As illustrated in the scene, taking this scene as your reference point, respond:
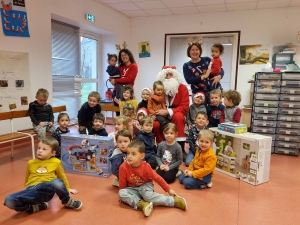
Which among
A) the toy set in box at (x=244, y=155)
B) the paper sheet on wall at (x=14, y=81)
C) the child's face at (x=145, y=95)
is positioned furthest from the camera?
the paper sheet on wall at (x=14, y=81)

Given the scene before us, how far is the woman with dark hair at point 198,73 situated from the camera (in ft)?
11.2

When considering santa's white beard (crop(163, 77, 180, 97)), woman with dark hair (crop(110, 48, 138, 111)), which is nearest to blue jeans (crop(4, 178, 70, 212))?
santa's white beard (crop(163, 77, 180, 97))

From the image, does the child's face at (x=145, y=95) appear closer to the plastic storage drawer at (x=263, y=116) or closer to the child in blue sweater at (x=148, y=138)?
the child in blue sweater at (x=148, y=138)

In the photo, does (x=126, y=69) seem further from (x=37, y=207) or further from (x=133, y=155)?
(x=37, y=207)

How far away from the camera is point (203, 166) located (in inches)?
96.9

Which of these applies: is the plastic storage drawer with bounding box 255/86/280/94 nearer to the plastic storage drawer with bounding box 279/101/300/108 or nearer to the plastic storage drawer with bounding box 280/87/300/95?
the plastic storage drawer with bounding box 280/87/300/95

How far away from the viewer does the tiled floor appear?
1873 mm

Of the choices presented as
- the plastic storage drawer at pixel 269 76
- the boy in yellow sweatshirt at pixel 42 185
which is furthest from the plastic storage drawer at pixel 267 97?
the boy in yellow sweatshirt at pixel 42 185

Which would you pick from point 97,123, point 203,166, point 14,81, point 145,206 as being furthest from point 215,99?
point 14,81

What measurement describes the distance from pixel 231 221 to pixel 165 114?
157 cm

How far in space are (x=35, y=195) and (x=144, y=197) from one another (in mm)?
831

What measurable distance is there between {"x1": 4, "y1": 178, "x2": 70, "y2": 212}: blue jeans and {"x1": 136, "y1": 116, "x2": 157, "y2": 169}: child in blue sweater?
3.69 feet

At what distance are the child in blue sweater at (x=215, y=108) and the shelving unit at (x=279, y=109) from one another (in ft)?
3.41

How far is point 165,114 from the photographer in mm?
3180
